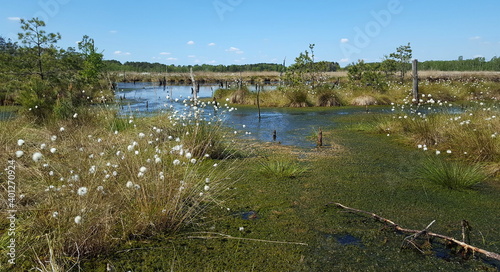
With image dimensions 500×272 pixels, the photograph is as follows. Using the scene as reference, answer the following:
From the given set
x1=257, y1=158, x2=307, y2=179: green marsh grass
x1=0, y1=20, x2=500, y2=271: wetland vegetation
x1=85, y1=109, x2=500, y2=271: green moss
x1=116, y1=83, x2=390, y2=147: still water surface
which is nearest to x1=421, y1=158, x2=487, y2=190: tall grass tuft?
x1=0, y1=20, x2=500, y2=271: wetland vegetation

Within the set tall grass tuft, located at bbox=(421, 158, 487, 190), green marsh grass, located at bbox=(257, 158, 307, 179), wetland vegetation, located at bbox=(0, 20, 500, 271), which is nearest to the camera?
wetland vegetation, located at bbox=(0, 20, 500, 271)

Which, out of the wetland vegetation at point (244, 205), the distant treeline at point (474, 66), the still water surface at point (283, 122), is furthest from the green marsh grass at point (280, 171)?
the distant treeline at point (474, 66)

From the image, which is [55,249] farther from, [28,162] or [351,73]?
[351,73]

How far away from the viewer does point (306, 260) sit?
291 cm

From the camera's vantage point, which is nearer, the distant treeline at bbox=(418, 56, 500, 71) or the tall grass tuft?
the tall grass tuft

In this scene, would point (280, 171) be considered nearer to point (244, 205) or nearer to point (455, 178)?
point (244, 205)

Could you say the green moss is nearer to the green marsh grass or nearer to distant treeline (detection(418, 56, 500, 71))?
the green marsh grass

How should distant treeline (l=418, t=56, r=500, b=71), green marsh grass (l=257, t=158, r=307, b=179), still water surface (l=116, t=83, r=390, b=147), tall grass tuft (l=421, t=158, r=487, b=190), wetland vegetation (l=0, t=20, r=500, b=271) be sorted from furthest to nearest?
distant treeline (l=418, t=56, r=500, b=71), still water surface (l=116, t=83, r=390, b=147), green marsh grass (l=257, t=158, r=307, b=179), tall grass tuft (l=421, t=158, r=487, b=190), wetland vegetation (l=0, t=20, r=500, b=271)

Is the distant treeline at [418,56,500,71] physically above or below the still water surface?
above

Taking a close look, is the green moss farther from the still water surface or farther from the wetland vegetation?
the still water surface

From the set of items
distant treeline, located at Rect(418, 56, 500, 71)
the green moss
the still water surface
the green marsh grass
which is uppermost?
distant treeline, located at Rect(418, 56, 500, 71)

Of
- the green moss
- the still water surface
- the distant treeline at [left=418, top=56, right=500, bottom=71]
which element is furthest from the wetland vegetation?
the distant treeline at [left=418, top=56, right=500, bottom=71]

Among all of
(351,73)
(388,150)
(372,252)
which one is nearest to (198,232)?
(372,252)

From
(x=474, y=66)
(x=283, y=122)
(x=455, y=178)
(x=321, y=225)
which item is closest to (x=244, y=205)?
(x=321, y=225)
